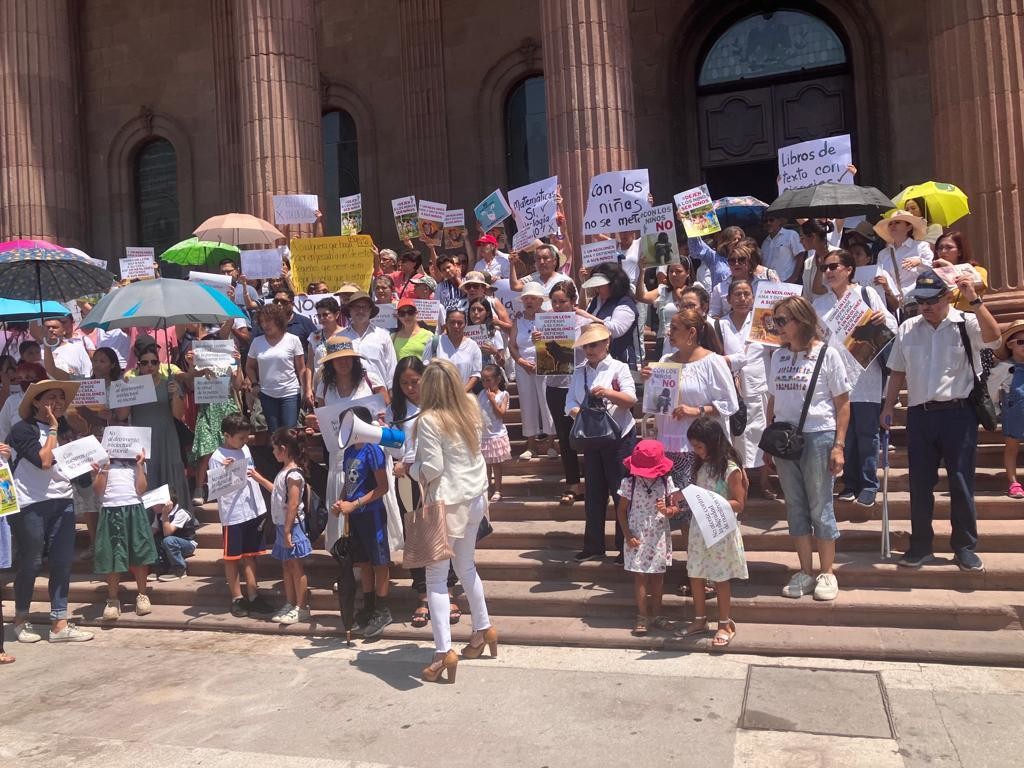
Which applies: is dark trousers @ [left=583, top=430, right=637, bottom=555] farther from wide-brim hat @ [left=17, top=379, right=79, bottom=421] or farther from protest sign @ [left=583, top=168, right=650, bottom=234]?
wide-brim hat @ [left=17, top=379, right=79, bottom=421]

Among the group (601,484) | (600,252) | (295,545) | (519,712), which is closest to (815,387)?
(601,484)

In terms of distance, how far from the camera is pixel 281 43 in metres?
14.2

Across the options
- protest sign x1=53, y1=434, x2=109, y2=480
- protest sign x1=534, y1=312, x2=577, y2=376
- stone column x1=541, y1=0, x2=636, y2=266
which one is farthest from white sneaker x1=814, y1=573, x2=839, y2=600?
stone column x1=541, y1=0, x2=636, y2=266

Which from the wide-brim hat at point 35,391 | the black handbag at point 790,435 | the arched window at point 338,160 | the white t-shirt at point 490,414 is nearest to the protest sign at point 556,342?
the white t-shirt at point 490,414

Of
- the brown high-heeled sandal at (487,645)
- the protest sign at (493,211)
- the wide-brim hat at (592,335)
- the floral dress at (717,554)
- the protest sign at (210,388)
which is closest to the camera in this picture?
the floral dress at (717,554)

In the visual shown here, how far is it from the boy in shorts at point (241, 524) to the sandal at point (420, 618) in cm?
137

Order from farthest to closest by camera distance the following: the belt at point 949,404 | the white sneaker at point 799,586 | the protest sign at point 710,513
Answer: the belt at point 949,404, the white sneaker at point 799,586, the protest sign at point 710,513

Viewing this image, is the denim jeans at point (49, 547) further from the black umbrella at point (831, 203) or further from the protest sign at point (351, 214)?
the black umbrella at point (831, 203)

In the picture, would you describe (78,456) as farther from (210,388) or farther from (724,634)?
(724,634)

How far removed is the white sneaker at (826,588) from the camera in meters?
6.56

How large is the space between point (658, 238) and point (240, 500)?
5.03 meters

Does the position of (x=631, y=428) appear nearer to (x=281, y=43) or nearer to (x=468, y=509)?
(x=468, y=509)

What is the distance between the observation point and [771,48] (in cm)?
1593

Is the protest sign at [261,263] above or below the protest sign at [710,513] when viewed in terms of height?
above
